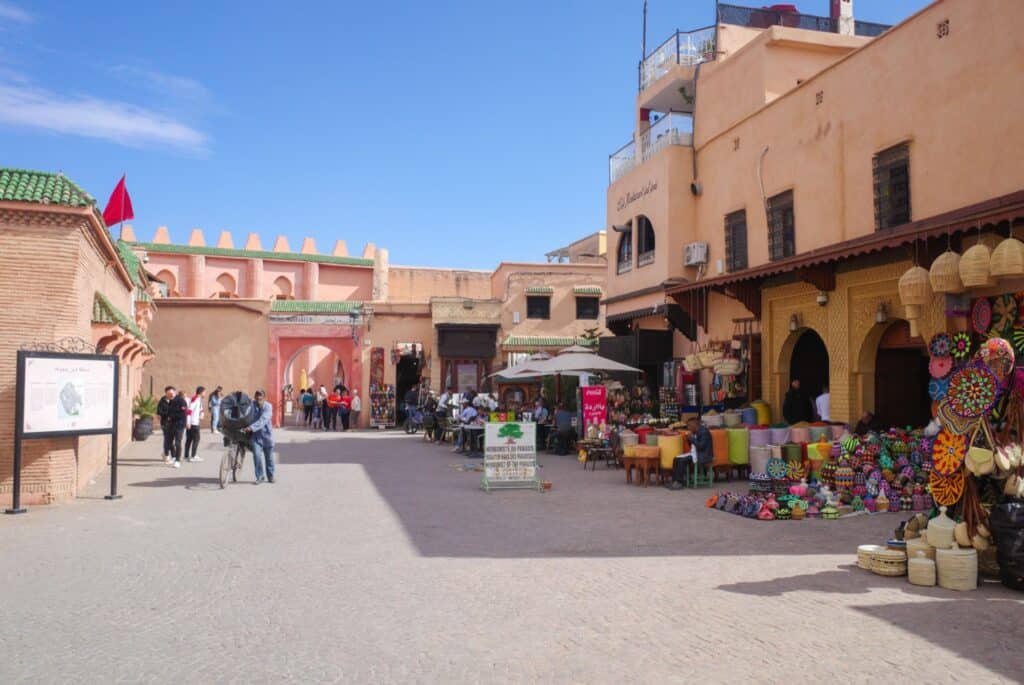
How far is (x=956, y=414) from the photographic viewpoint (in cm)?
Result: 766

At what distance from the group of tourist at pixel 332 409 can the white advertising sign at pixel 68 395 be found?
19.1m

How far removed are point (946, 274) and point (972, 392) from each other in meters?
3.56

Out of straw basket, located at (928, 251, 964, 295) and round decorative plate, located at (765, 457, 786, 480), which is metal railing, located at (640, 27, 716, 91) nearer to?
straw basket, located at (928, 251, 964, 295)

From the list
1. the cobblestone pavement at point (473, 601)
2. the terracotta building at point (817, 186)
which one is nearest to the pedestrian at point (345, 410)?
the terracotta building at point (817, 186)

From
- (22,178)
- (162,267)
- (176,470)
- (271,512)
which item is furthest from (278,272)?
(271,512)

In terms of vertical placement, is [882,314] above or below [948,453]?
above

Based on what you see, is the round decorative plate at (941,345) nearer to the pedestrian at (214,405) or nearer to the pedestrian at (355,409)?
the pedestrian at (214,405)

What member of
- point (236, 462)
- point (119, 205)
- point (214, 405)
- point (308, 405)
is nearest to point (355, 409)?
point (308, 405)

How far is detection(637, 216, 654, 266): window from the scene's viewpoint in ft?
73.2

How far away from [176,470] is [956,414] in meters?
14.7

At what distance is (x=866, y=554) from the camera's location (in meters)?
7.46

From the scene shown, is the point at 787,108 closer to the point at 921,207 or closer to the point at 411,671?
the point at 921,207

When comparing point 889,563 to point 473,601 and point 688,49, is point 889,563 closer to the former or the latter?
point 473,601

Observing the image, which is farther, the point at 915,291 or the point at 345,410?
the point at 345,410
